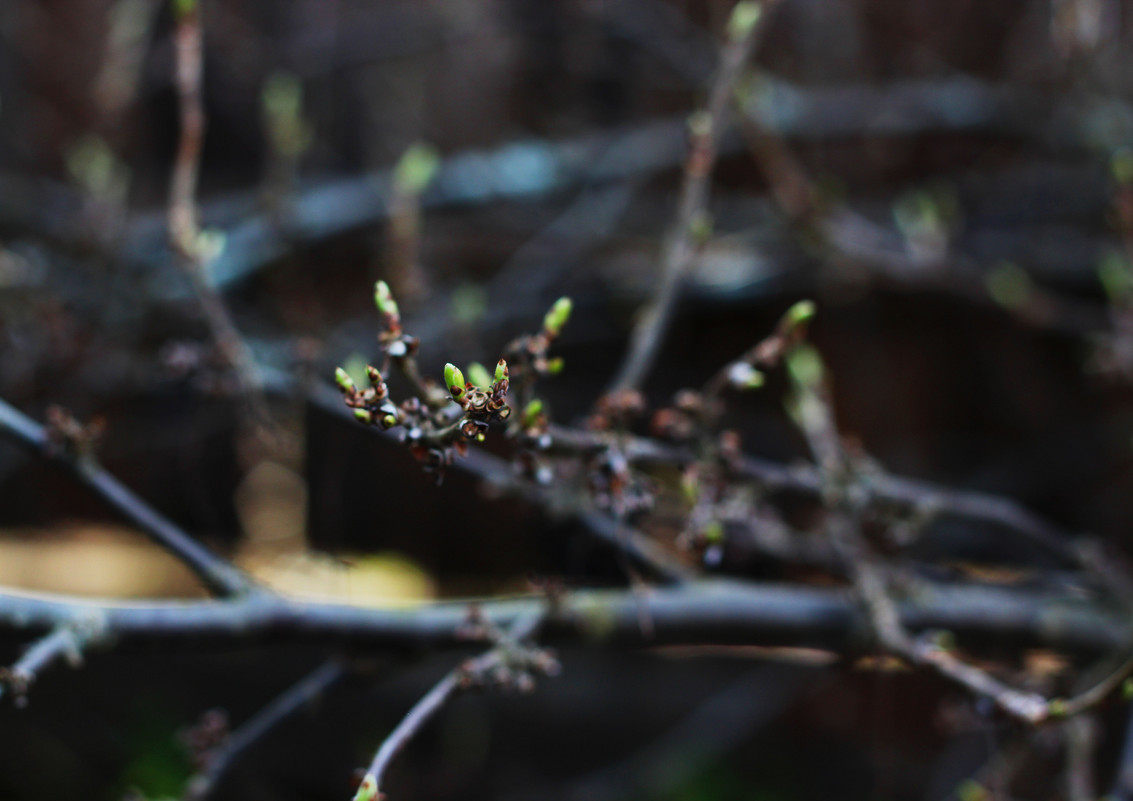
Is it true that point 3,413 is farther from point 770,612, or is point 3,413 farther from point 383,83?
point 383,83

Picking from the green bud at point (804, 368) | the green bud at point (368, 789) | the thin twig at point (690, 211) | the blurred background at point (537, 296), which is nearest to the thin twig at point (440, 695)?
the green bud at point (368, 789)

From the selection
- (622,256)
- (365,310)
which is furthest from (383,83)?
(622,256)

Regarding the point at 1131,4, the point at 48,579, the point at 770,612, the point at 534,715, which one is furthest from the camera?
the point at 48,579

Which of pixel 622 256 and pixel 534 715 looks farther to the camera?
pixel 534 715

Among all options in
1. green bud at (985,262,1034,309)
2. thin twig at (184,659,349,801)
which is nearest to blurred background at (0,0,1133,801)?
green bud at (985,262,1034,309)

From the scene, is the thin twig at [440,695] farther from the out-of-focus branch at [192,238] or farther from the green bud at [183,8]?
the green bud at [183,8]

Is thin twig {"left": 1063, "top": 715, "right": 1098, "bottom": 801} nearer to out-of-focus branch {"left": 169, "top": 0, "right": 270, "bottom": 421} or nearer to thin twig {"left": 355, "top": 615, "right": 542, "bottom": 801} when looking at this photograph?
thin twig {"left": 355, "top": 615, "right": 542, "bottom": 801}

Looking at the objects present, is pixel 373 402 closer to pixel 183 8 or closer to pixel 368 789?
pixel 368 789
